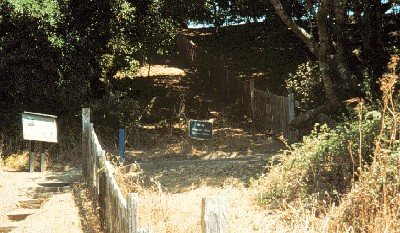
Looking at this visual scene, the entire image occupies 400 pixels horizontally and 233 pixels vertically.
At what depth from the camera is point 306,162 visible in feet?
28.7

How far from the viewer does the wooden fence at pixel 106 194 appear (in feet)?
16.2

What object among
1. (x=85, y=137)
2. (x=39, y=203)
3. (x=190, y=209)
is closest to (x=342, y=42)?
(x=85, y=137)

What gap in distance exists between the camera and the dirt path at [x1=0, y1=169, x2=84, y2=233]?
804 centimetres

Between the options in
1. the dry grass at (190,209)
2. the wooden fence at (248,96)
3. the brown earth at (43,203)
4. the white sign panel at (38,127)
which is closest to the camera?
the dry grass at (190,209)

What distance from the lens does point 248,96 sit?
65.9ft

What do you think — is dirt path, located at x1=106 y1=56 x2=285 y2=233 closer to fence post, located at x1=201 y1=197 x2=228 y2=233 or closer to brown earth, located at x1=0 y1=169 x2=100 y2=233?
brown earth, located at x1=0 y1=169 x2=100 y2=233

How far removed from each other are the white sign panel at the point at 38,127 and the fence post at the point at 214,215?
9098 millimetres

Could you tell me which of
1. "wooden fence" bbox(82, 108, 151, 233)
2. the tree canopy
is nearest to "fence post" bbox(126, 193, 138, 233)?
"wooden fence" bbox(82, 108, 151, 233)

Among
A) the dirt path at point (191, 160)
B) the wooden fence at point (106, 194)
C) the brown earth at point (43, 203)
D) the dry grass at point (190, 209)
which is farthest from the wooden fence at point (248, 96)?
the wooden fence at point (106, 194)

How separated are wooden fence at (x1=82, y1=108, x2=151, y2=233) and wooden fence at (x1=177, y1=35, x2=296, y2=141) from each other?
6.94 m

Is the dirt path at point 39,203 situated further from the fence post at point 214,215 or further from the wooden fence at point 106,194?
the fence post at point 214,215

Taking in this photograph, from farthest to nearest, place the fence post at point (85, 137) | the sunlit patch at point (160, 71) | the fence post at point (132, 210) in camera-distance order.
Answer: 1. the sunlit patch at point (160, 71)
2. the fence post at point (85, 137)
3. the fence post at point (132, 210)

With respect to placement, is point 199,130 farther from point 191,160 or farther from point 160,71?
point 160,71

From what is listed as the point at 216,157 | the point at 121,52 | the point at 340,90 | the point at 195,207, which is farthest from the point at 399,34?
the point at 195,207
